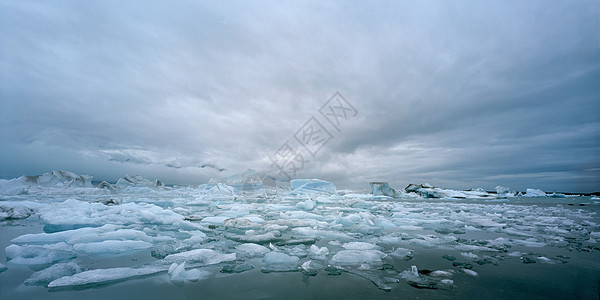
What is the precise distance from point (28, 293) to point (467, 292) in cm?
369

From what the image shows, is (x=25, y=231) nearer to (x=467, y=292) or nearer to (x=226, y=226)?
(x=226, y=226)

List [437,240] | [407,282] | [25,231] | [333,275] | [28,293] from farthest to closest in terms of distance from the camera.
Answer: [25,231] → [437,240] → [333,275] → [407,282] → [28,293]

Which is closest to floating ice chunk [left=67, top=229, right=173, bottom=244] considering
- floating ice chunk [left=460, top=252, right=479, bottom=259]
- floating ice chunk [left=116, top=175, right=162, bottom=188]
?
floating ice chunk [left=460, top=252, right=479, bottom=259]

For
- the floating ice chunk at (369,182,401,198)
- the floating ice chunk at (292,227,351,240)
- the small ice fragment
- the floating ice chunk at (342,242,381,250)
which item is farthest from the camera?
the floating ice chunk at (369,182,401,198)

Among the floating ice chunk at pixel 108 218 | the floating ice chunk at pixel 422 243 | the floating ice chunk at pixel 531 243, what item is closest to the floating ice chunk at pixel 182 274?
the floating ice chunk at pixel 108 218

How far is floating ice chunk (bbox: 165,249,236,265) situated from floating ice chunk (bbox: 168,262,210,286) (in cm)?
37

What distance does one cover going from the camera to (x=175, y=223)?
18.0 feet

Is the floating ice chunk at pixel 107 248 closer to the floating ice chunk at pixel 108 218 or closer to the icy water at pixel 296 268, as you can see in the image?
the icy water at pixel 296 268

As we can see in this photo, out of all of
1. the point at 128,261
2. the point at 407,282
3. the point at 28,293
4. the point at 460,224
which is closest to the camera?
the point at 28,293

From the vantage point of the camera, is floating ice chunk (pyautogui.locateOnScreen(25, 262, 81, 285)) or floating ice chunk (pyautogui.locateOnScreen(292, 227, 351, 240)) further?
floating ice chunk (pyautogui.locateOnScreen(292, 227, 351, 240))

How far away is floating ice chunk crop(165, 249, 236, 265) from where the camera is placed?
279 centimetres

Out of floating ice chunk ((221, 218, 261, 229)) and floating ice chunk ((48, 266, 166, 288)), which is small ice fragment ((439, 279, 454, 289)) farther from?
floating ice chunk ((221, 218, 261, 229))

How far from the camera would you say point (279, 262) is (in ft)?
9.46

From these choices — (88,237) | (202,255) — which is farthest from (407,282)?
(88,237)
